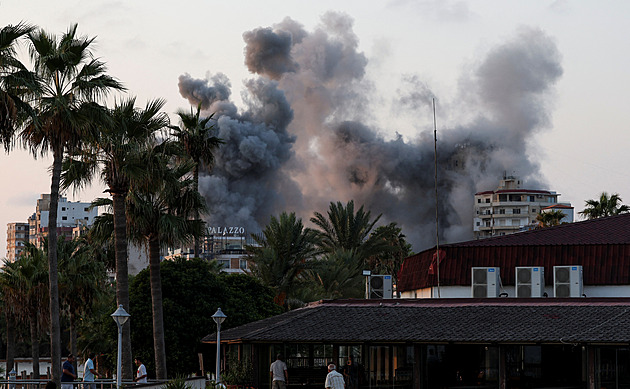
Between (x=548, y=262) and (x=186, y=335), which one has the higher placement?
(x=548, y=262)

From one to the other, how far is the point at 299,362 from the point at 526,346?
936 cm

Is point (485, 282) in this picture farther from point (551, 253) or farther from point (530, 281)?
point (551, 253)

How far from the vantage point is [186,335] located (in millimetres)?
50344

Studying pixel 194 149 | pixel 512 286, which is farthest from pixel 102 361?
pixel 512 286

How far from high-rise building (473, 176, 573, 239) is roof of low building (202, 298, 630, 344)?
143 meters

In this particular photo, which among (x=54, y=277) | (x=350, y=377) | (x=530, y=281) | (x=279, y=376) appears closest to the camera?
(x=279, y=376)

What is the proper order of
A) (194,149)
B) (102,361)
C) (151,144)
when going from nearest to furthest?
(151,144)
(194,149)
(102,361)

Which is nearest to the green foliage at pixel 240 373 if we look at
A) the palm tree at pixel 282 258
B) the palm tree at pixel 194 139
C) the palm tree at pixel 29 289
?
the palm tree at pixel 194 139

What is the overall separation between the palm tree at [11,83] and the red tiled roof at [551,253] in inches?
716

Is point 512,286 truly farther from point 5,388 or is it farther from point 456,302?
point 5,388

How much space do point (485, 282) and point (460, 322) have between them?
18.6ft

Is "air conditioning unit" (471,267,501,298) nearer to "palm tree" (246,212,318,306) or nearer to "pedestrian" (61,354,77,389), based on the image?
"pedestrian" (61,354,77,389)

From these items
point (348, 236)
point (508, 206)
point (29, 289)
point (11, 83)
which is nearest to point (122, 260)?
point (11, 83)

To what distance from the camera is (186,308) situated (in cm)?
5125
